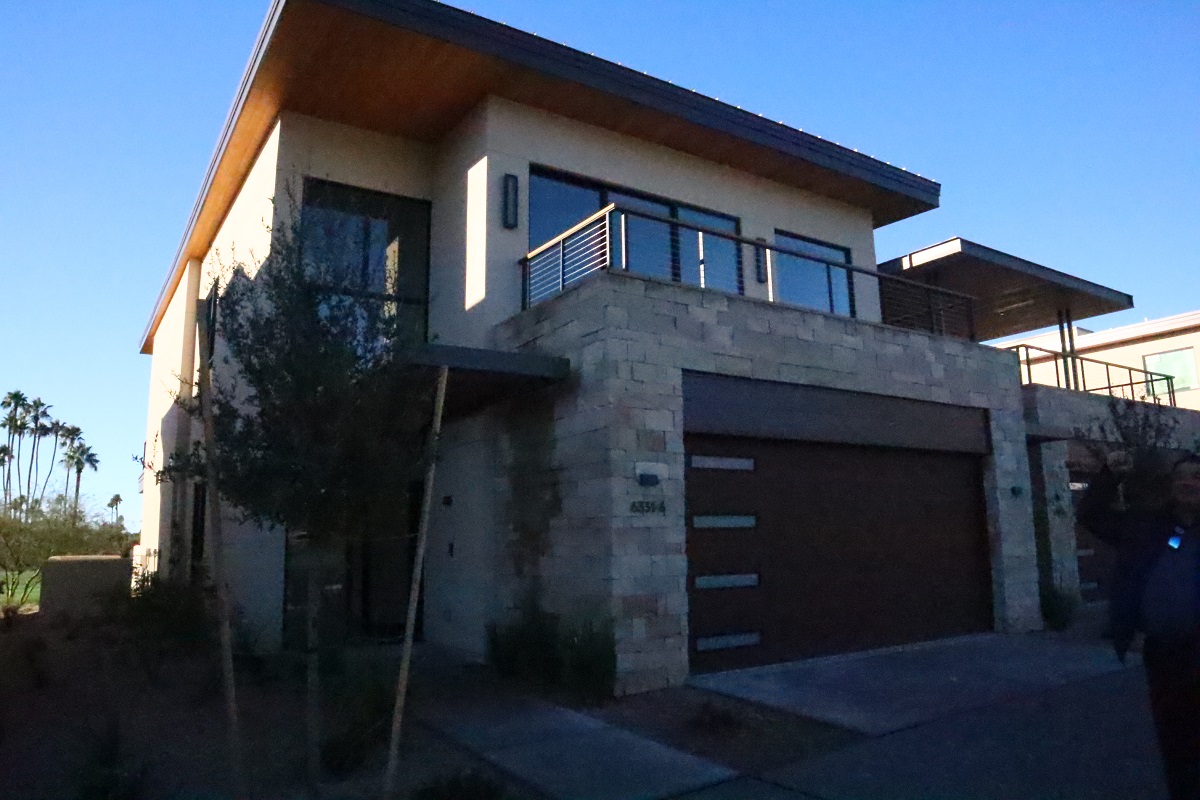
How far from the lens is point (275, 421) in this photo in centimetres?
584

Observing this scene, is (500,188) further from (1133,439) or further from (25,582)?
(25,582)

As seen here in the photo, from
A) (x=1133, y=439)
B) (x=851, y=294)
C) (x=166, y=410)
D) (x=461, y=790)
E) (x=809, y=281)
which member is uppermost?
(x=809, y=281)

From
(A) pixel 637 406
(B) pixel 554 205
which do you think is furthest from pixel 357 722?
(B) pixel 554 205

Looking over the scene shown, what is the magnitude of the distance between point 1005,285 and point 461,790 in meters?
15.0

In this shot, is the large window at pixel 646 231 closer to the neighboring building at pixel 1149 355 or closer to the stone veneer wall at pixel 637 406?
the stone veneer wall at pixel 637 406

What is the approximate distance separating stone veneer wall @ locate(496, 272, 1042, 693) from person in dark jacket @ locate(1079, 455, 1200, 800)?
447cm

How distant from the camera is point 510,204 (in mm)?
10727

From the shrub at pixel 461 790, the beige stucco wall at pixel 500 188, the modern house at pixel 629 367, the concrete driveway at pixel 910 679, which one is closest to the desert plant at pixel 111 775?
the shrub at pixel 461 790

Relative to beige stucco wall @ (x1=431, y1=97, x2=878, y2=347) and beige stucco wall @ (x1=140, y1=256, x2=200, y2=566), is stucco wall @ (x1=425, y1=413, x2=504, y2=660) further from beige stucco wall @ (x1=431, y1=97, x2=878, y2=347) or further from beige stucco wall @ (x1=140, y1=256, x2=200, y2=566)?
beige stucco wall @ (x1=140, y1=256, x2=200, y2=566)

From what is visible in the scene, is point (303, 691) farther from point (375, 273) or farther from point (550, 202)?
point (550, 202)

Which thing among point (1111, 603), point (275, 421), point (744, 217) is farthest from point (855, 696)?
point (744, 217)

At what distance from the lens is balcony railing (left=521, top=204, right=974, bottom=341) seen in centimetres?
1001

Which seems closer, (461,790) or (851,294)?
(461,790)

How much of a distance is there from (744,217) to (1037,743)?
8564 mm
